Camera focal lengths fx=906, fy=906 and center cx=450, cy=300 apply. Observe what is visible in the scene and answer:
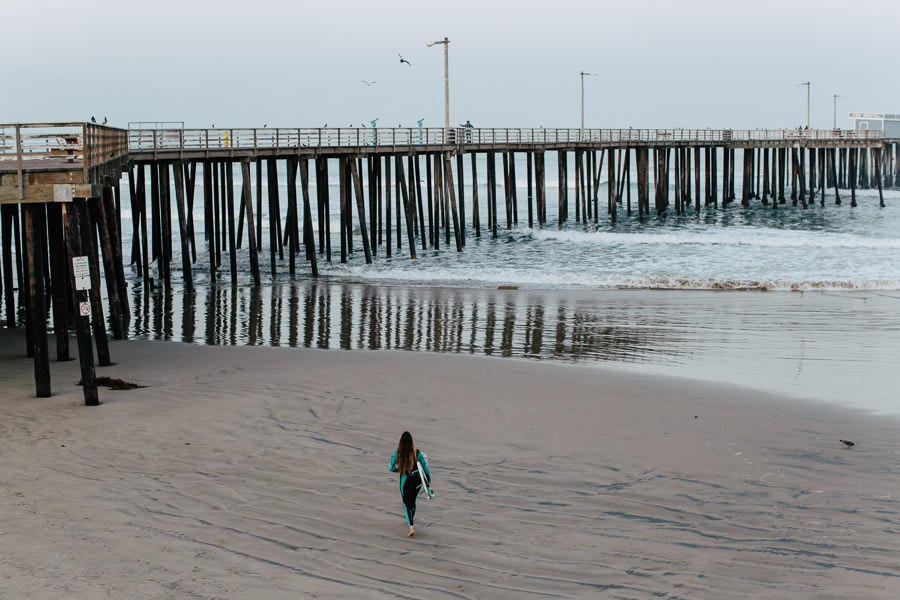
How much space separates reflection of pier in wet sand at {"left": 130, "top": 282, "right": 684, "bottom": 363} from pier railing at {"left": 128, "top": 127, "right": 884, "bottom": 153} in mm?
3728

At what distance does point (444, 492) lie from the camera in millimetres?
Answer: 7004

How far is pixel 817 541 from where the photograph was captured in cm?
615

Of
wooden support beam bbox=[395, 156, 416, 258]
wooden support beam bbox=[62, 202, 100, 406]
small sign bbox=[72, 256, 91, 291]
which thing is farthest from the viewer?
wooden support beam bbox=[395, 156, 416, 258]

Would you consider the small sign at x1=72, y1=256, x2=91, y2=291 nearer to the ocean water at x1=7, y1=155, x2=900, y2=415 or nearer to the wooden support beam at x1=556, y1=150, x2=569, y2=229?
the ocean water at x1=7, y1=155, x2=900, y2=415

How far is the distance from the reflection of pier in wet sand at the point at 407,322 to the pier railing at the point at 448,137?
373 centimetres

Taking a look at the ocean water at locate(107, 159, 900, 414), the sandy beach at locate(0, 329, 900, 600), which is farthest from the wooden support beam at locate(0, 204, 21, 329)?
the sandy beach at locate(0, 329, 900, 600)

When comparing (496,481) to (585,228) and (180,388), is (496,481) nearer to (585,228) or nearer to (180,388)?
(180,388)

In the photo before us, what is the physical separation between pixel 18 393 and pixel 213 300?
1020cm

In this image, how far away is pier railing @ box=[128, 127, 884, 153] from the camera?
22.3 meters

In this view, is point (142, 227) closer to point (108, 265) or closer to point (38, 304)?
point (108, 265)

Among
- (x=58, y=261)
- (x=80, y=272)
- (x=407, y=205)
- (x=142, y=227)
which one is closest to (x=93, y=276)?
(x=58, y=261)

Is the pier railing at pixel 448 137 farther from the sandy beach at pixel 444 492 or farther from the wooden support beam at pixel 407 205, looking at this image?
the sandy beach at pixel 444 492

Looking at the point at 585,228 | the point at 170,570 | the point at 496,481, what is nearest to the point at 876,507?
the point at 496,481

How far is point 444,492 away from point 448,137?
24932mm
